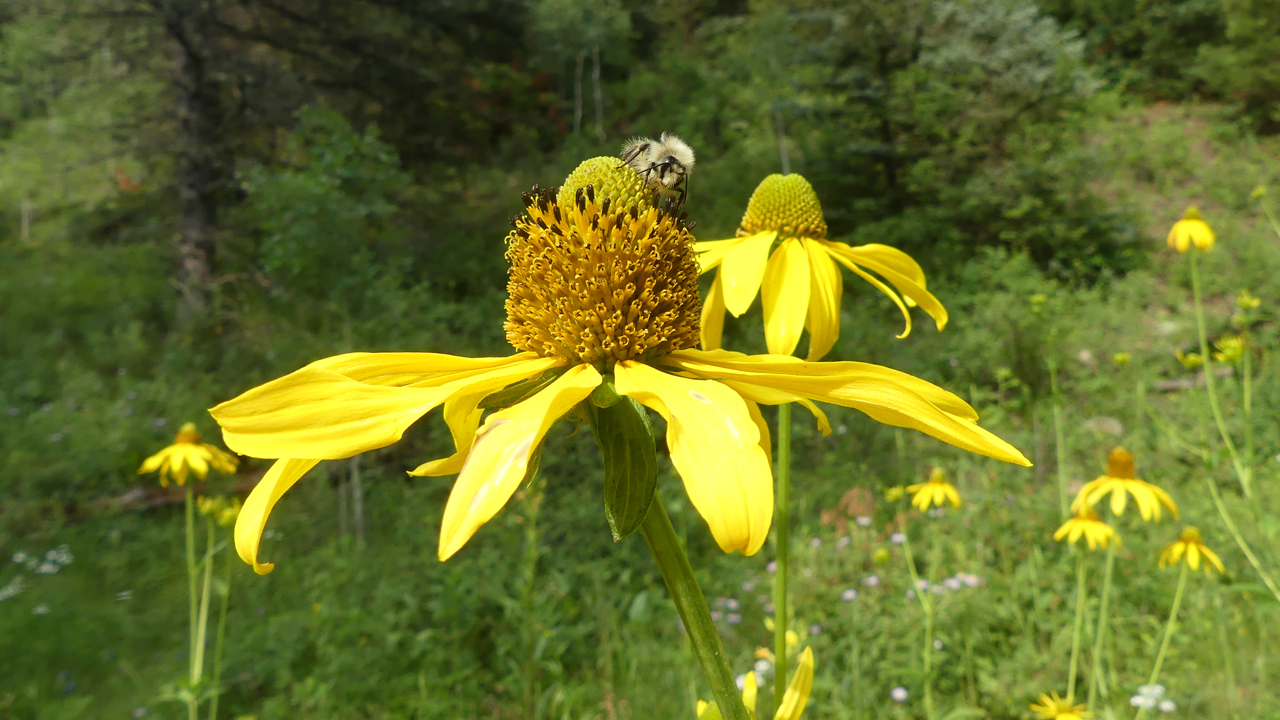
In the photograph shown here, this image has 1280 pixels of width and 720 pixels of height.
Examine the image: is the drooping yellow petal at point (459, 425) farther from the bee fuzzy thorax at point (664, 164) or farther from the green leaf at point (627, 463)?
the bee fuzzy thorax at point (664, 164)

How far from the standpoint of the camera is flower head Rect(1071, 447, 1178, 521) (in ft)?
7.21

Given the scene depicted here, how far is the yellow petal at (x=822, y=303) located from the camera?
1.04 m

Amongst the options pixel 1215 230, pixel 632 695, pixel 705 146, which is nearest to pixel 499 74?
pixel 705 146

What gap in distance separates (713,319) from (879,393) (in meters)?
0.56

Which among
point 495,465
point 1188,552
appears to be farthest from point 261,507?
point 1188,552

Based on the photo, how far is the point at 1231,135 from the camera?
1133 cm

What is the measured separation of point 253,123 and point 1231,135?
49.3ft

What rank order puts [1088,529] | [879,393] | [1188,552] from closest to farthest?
[879,393] → [1088,529] → [1188,552]

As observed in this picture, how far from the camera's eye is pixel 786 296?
1.05 m

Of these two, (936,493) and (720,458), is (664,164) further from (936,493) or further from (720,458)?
(936,493)

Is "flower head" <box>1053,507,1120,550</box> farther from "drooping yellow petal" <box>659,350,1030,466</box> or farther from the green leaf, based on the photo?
the green leaf

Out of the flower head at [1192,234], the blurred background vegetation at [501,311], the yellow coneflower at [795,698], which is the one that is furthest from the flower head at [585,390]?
the flower head at [1192,234]

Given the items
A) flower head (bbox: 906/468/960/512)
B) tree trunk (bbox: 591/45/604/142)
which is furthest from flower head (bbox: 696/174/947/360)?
tree trunk (bbox: 591/45/604/142)

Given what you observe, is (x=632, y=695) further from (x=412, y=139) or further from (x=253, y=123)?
(x=412, y=139)
